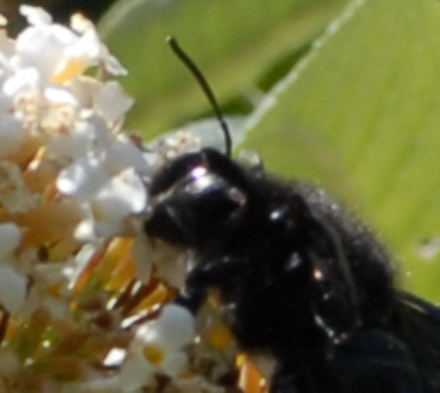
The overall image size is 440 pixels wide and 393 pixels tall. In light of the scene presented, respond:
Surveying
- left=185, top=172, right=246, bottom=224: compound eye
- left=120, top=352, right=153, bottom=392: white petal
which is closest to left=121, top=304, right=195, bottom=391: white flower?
left=120, top=352, right=153, bottom=392: white petal

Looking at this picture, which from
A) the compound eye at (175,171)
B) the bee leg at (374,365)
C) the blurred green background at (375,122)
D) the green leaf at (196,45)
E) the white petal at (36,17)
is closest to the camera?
the bee leg at (374,365)

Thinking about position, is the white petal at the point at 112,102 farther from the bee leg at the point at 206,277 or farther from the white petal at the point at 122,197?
the bee leg at the point at 206,277

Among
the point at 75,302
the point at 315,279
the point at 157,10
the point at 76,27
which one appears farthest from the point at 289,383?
the point at 157,10

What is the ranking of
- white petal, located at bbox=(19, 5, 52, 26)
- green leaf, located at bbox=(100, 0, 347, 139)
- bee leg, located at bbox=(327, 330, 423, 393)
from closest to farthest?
1. bee leg, located at bbox=(327, 330, 423, 393)
2. white petal, located at bbox=(19, 5, 52, 26)
3. green leaf, located at bbox=(100, 0, 347, 139)

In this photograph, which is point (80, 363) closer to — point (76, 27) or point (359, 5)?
point (76, 27)

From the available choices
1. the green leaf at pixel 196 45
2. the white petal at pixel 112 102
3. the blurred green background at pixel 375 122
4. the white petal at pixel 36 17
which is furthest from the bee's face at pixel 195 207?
the green leaf at pixel 196 45

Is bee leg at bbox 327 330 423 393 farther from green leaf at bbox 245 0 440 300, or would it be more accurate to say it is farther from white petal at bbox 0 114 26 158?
green leaf at bbox 245 0 440 300

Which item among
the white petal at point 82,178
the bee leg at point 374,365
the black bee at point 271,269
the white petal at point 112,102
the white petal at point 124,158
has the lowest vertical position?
the bee leg at point 374,365

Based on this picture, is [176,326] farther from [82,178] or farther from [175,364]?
[82,178]

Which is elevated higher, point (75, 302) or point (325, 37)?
point (75, 302)
